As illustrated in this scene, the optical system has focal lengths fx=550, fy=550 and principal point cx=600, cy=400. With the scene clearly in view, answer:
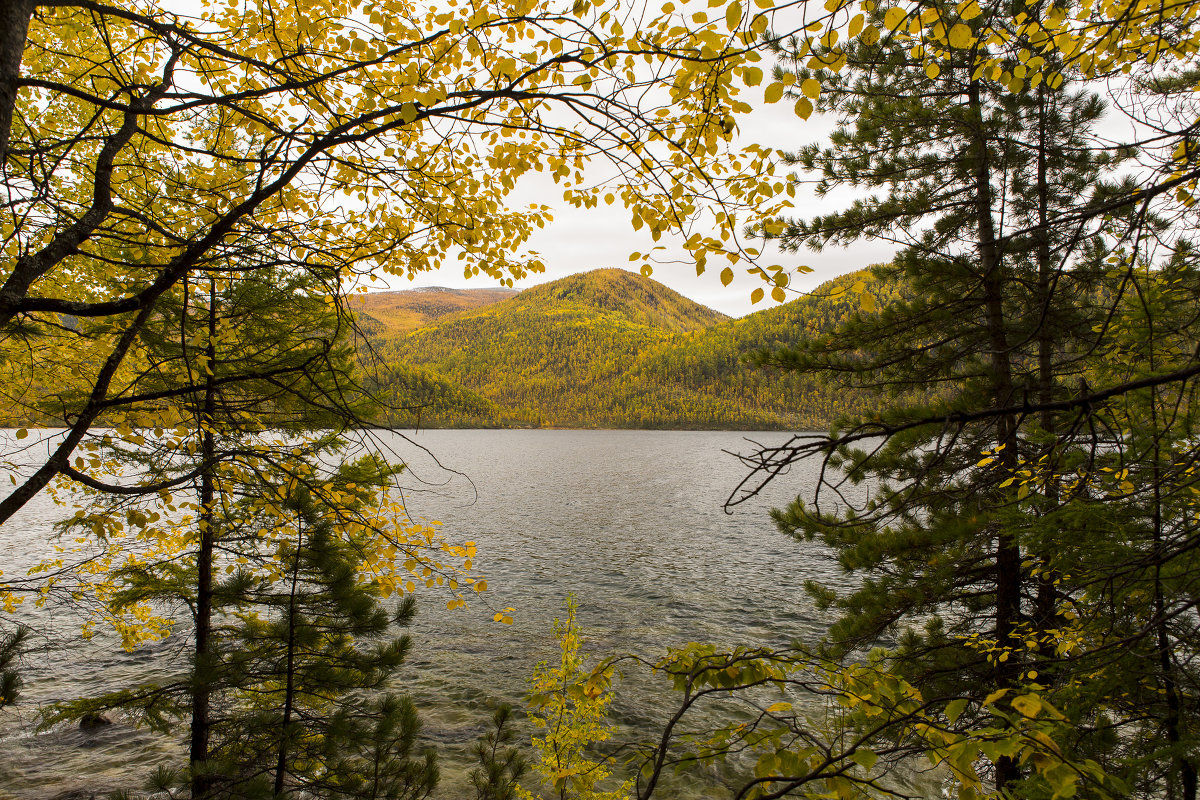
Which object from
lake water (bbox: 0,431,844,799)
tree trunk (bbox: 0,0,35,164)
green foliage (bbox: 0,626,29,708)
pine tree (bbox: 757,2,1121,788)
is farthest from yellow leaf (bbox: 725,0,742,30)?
green foliage (bbox: 0,626,29,708)

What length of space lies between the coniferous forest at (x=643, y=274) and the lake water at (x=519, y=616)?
2.79 ft

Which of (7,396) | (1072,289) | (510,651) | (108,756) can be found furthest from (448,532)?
(1072,289)

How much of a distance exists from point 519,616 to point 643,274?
47.6 feet

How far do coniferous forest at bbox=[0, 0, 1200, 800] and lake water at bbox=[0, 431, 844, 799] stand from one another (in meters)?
0.85

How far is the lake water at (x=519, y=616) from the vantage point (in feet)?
28.4

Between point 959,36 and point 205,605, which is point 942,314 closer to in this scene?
point 959,36

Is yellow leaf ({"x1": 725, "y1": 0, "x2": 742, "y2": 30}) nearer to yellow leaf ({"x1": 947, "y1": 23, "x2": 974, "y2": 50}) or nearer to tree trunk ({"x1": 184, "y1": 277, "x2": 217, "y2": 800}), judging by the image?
yellow leaf ({"x1": 947, "y1": 23, "x2": 974, "y2": 50})

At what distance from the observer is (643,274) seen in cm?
270

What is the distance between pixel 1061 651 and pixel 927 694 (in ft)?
9.61

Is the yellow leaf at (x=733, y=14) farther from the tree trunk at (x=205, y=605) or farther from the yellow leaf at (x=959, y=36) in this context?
the tree trunk at (x=205, y=605)

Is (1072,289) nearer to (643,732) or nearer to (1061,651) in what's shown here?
(1061,651)

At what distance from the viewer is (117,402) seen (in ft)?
8.26

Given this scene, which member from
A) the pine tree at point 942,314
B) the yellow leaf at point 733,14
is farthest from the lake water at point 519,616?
the pine tree at point 942,314

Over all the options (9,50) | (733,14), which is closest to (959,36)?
(733,14)
